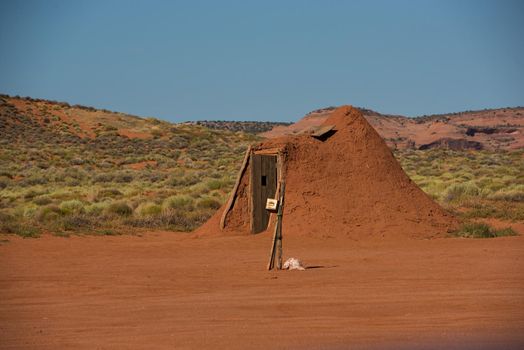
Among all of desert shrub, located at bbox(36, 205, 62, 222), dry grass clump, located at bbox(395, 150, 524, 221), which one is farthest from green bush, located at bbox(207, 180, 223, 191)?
desert shrub, located at bbox(36, 205, 62, 222)

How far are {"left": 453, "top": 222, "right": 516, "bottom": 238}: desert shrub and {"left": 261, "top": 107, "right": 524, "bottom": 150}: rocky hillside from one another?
49.7 metres

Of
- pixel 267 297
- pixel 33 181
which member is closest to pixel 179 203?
pixel 33 181

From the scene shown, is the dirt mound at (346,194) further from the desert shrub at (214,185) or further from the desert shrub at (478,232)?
the desert shrub at (214,185)

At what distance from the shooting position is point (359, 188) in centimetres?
1462

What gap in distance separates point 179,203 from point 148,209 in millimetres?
1683

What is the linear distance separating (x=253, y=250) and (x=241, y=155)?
3621cm

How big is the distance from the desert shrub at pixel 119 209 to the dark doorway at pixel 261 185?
7.10 metres

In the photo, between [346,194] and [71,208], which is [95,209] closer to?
[71,208]

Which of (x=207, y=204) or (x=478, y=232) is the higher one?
(x=207, y=204)

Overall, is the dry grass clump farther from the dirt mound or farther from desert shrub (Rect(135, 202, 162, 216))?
desert shrub (Rect(135, 202, 162, 216))

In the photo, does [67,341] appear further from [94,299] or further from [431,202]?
[431,202]

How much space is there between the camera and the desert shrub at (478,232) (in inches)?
564

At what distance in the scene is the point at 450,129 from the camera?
253 feet

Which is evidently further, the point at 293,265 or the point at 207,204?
the point at 207,204
